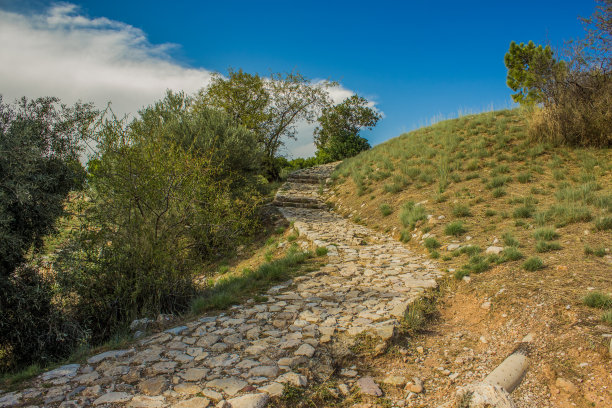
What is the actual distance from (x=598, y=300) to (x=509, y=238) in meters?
2.30

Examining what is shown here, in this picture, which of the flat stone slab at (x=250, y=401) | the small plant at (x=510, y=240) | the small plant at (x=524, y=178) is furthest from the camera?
the small plant at (x=524, y=178)

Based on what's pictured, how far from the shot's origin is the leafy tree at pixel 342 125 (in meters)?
24.9

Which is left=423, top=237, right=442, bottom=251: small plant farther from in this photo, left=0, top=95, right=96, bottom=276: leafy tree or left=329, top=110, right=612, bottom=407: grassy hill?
left=0, top=95, right=96, bottom=276: leafy tree

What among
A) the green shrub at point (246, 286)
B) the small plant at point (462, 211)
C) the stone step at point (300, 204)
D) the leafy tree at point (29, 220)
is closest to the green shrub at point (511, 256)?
the small plant at point (462, 211)

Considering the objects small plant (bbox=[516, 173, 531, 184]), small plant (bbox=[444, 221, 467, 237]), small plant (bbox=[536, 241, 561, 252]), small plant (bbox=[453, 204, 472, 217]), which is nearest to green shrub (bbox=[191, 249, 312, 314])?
small plant (bbox=[444, 221, 467, 237])

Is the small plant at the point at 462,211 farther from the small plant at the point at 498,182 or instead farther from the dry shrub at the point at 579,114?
the dry shrub at the point at 579,114

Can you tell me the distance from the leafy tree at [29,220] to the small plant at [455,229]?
6.69 m

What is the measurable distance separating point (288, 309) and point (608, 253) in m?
4.71

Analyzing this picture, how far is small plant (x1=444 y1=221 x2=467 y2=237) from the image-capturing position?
24.4ft

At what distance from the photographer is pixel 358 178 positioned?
1457cm

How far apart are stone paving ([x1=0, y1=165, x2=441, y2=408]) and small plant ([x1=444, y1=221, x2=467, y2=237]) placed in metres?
1.34

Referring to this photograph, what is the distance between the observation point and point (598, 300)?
13.1 ft

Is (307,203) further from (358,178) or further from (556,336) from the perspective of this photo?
(556,336)

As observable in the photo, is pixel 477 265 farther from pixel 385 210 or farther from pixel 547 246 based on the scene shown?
pixel 385 210
